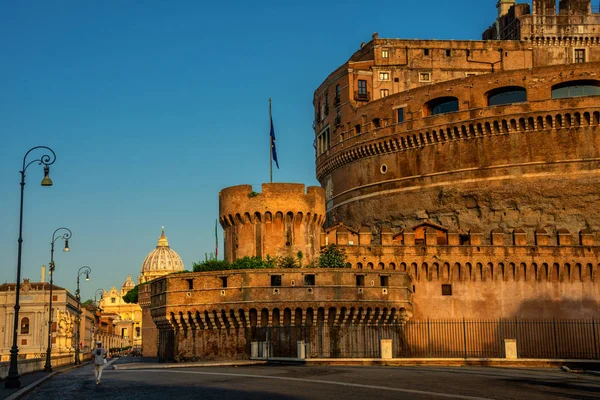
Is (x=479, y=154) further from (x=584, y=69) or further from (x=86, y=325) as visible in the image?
(x=86, y=325)

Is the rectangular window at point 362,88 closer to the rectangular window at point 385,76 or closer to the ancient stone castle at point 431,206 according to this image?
the ancient stone castle at point 431,206

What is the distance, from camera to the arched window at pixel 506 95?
5528 cm

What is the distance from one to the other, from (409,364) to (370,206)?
28519 millimetres

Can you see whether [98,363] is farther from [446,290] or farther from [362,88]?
[362,88]

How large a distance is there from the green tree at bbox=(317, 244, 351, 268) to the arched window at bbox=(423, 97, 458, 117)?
642 inches

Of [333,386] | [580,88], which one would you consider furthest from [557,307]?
[333,386]

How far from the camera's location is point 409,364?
32094mm

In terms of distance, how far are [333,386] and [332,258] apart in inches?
969

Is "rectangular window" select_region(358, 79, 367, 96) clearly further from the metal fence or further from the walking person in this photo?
the walking person

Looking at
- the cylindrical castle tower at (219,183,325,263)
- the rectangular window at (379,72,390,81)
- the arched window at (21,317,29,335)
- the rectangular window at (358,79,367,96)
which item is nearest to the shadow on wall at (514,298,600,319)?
the cylindrical castle tower at (219,183,325,263)

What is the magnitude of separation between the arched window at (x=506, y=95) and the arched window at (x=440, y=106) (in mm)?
2493

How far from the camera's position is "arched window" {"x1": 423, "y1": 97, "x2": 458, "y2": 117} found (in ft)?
189

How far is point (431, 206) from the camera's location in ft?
185

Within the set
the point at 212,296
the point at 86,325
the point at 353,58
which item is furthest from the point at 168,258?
the point at 212,296
